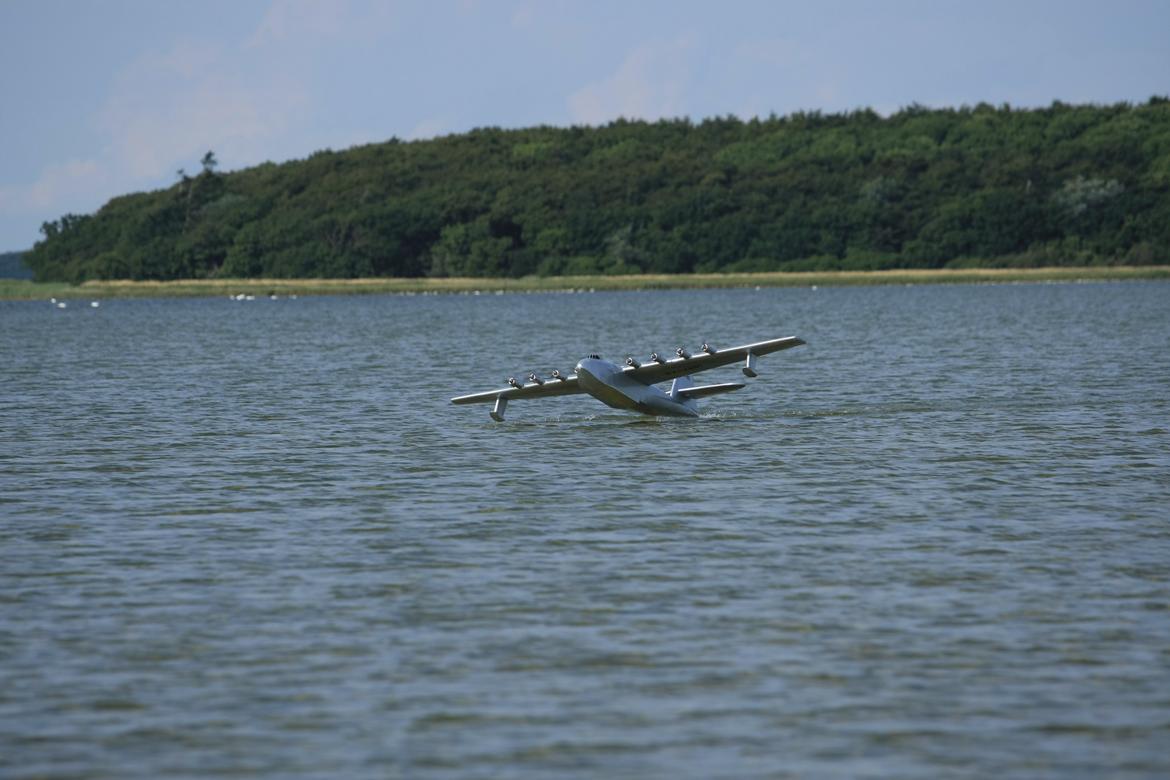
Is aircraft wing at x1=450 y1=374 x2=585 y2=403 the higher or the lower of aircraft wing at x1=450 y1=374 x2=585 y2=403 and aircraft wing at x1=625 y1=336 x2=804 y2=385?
the lower

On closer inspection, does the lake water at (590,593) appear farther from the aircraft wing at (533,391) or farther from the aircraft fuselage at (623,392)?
the aircraft wing at (533,391)

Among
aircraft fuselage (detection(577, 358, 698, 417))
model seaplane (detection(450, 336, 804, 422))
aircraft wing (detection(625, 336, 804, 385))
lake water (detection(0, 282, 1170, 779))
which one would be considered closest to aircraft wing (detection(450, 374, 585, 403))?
model seaplane (detection(450, 336, 804, 422))

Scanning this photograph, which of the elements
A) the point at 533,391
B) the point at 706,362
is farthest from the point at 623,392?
the point at 533,391

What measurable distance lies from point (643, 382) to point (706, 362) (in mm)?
2196

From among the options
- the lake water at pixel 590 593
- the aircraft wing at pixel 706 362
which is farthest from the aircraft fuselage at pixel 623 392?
the lake water at pixel 590 593

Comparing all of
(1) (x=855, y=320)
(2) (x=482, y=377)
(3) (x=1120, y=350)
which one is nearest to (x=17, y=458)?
(2) (x=482, y=377)

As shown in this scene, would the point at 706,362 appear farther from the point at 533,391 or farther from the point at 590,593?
the point at 590,593

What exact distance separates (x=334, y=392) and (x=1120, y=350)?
131 ft

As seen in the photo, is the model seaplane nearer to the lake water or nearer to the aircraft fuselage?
the aircraft fuselage

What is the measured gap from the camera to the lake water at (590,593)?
666 inches

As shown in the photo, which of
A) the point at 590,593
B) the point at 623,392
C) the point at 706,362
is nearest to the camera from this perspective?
the point at 590,593

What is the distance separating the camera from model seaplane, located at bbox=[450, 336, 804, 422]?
45.4 m

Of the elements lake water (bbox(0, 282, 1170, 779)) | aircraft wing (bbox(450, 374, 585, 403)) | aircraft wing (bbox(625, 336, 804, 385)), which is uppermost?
aircraft wing (bbox(625, 336, 804, 385))

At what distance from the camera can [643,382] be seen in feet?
157
